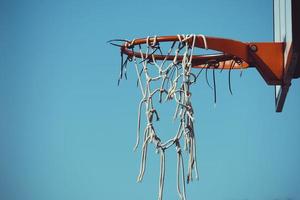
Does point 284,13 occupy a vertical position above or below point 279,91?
above

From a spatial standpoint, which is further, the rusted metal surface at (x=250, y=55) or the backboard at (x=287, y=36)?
the rusted metal surface at (x=250, y=55)

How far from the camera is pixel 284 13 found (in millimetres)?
→ 4246

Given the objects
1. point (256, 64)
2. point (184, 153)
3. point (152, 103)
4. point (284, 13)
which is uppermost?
point (284, 13)

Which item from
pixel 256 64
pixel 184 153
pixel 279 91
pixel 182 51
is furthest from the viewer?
pixel 279 91

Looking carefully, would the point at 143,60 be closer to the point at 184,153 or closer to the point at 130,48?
the point at 130,48

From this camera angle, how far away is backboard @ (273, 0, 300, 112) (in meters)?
3.79

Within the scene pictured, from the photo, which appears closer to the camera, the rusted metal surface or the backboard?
the backboard

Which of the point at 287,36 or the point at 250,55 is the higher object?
the point at 287,36

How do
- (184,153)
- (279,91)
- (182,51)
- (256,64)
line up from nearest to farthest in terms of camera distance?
(184,153), (182,51), (256,64), (279,91)

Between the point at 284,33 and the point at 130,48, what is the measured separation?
1106 millimetres

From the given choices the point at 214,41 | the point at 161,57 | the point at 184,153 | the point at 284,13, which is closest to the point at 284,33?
the point at 284,13

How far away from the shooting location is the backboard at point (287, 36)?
149 inches

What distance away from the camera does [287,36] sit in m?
4.16

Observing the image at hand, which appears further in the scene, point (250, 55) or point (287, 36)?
point (250, 55)
